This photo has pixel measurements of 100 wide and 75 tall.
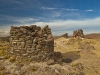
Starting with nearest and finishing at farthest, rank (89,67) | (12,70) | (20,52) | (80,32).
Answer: (12,70) → (20,52) → (89,67) → (80,32)

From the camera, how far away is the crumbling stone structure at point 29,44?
15758 mm

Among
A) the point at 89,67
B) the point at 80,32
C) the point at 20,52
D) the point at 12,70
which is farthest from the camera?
the point at 80,32

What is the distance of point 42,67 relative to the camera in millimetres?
14531

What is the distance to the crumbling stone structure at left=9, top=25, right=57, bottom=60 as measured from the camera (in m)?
15.8

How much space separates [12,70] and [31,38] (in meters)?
4.01

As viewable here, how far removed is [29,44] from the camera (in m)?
15.8

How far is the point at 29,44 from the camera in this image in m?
15.8

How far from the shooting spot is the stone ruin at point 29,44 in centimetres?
1575

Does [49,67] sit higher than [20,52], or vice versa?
[20,52]

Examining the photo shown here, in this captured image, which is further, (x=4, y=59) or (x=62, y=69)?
(x=4, y=59)

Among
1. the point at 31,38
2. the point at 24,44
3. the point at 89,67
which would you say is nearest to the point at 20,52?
the point at 24,44

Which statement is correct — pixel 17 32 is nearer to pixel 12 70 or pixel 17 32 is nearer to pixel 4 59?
pixel 4 59

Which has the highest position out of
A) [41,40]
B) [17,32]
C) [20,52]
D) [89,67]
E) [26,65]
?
[17,32]

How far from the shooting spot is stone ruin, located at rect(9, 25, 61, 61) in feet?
51.7
